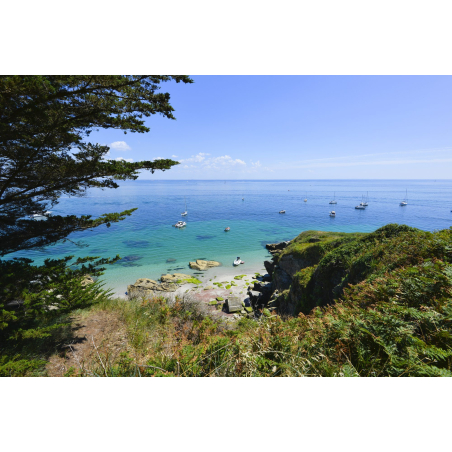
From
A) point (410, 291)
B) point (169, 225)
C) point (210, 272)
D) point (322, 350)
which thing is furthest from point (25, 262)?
point (169, 225)

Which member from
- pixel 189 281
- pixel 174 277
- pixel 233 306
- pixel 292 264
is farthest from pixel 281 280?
pixel 174 277

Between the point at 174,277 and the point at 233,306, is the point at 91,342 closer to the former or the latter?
the point at 233,306

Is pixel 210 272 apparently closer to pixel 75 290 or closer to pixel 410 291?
pixel 75 290

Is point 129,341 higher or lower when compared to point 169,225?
higher

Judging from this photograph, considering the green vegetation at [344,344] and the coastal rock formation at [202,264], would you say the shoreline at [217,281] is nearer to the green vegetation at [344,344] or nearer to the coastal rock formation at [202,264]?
the coastal rock formation at [202,264]

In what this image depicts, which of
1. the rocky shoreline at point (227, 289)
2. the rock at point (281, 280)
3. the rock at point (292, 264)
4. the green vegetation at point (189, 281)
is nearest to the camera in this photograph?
the rock at point (292, 264)

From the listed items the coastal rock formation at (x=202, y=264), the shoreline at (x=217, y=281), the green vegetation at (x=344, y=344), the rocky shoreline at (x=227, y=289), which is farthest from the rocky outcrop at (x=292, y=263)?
the coastal rock formation at (x=202, y=264)

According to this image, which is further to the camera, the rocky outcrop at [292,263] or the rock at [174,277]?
the rock at [174,277]
